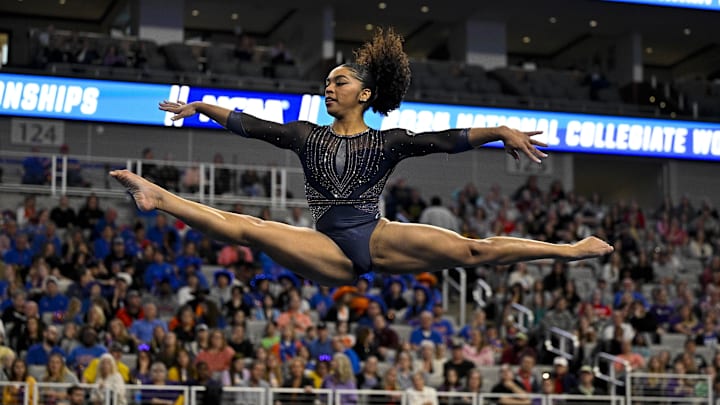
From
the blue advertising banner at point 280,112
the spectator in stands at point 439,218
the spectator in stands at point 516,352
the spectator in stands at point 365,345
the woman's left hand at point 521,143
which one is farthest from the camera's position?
the blue advertising banner at point 280,112

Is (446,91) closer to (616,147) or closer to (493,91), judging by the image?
(493,91)

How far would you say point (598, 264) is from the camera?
19.7 m

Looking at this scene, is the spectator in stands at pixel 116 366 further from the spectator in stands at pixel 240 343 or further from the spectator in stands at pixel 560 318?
the spectator in stands at pixel 560 318

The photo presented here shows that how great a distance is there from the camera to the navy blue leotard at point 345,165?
21.4ft

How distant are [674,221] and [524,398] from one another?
31.3 feet

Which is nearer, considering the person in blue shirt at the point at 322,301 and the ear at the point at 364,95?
the ear at the point at 364,95

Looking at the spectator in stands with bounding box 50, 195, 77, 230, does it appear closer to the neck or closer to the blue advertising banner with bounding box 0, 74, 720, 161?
the blue advertising banner with bounding box 0, 74, 720, 161

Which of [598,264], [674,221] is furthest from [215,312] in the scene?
[674,221]

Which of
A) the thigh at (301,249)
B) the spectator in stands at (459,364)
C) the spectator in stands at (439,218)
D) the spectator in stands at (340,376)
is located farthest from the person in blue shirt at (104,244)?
the thigh at (301,249)

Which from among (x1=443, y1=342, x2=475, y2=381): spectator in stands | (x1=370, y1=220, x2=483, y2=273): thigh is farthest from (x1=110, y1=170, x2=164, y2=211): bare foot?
(x1=443, y1=342, x2=475, y2=381): spectator in stands

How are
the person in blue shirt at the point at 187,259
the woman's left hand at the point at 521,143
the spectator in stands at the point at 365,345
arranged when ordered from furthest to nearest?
the person in blue shirt at the point at 187,259 < the spectator in stands at the point at 365,345 < the woman's left hand at the point at 521,143

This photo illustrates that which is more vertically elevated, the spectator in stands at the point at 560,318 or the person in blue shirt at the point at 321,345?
the spectator in stands at the point at 560,318

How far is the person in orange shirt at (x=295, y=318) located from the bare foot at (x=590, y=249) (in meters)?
8.23

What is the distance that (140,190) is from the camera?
6.12m
